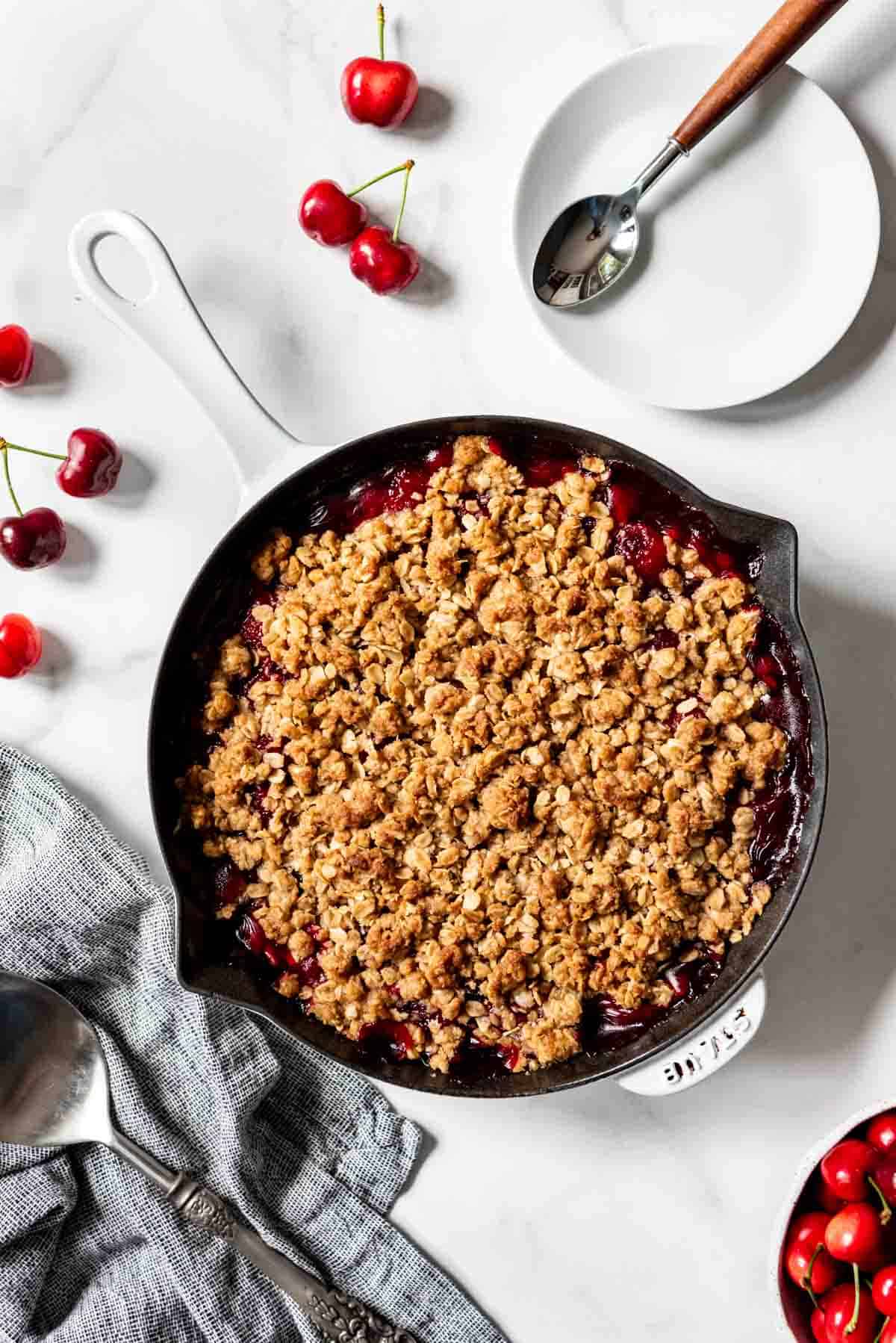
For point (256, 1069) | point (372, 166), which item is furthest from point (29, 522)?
point (256, 1069)

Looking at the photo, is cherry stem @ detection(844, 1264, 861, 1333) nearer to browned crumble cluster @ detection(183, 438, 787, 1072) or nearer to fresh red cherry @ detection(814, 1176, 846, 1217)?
fresh red cherry @ detection(814, 1176, 846, 1217)

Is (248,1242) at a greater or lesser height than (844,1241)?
lesser

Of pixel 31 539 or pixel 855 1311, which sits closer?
pixel 855 1311

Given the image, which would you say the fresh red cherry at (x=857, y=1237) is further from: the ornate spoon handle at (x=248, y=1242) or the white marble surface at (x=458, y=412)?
the ornate spoon handle at (x=248, y=1242)

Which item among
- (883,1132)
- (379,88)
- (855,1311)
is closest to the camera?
(855,1311)

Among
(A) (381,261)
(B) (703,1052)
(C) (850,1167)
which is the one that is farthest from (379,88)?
(C) (850,1167)

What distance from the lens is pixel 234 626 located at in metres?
1.85

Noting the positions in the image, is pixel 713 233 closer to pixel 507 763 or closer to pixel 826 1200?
pixel 507 763

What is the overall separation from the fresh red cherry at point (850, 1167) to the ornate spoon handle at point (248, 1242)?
0.78m

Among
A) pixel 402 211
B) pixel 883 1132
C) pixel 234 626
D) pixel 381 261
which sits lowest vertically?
pixel 883 1132

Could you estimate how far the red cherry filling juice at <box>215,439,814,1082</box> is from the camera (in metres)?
1.78

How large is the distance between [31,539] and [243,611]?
0.41 meters

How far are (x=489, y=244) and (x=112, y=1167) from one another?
163 centimetres

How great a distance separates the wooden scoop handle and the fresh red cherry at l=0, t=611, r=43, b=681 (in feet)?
4.18
